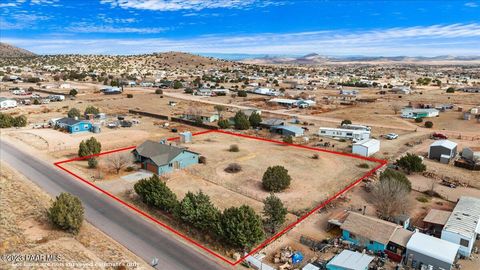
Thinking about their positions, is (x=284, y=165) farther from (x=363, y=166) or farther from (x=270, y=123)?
(x=270, y=123)

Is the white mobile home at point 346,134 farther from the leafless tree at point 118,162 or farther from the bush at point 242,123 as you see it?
the leafless tree at point 118,162

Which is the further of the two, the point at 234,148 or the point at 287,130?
the point at 287,130

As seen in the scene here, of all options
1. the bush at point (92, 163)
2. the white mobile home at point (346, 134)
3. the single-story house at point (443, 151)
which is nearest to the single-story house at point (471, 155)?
the single-story house at point (443, 151)

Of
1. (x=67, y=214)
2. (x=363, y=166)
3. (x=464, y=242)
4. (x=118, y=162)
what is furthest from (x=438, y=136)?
(x=67, y=214)

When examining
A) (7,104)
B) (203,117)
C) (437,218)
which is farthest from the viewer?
(7,104)

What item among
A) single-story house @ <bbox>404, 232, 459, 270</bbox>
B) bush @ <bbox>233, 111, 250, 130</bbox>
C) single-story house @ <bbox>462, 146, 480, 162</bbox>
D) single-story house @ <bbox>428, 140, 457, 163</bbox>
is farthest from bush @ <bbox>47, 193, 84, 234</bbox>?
single-story house @ <bbox>462, 146, 480, 162</bbox>

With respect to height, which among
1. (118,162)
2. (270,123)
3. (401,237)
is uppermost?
(270,123)

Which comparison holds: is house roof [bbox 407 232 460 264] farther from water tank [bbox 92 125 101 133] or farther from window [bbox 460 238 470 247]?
water tank [bbox 92 125 101 133]
